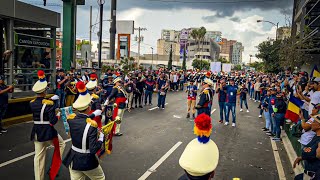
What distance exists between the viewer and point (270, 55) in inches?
1337

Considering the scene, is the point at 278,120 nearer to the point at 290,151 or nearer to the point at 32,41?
the point at 290,151

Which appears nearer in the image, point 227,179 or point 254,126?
point 227,179

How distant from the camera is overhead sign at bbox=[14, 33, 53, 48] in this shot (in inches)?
509

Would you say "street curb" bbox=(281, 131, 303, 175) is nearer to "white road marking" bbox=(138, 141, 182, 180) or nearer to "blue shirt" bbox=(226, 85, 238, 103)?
"blue shirt" bbox=(226, 85, 238, 103)

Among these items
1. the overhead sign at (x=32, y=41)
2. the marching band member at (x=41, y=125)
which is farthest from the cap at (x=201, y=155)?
the overhead sign at (x=32, y=41)

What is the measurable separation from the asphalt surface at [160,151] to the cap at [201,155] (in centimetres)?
390

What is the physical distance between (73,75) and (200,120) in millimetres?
13480

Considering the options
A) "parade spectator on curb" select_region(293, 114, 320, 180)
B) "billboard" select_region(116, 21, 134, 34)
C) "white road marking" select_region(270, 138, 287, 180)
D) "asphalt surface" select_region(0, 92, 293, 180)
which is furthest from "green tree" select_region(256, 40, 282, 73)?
"billboard" select_region(116, 21, 134, 34)

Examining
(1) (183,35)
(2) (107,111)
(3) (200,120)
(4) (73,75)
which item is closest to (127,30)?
(1) (183,35)

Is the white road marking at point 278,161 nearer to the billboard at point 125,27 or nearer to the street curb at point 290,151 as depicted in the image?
the street curb at point 290,151

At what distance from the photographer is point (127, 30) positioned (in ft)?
241

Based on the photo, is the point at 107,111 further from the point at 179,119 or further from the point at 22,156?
the point at 179,119

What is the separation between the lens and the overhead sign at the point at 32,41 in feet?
42.4

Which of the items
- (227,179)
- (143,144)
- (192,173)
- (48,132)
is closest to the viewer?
(192,173)
